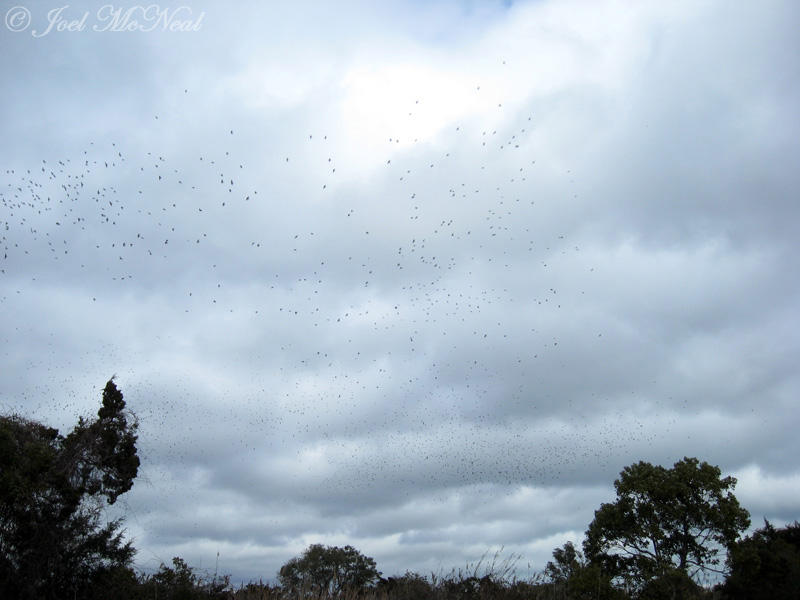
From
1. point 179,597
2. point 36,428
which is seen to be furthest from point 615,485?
point 36,428

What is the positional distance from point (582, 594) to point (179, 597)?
2317 centimetres

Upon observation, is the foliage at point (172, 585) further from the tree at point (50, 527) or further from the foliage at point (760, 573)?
the foliage at point (760, 573)

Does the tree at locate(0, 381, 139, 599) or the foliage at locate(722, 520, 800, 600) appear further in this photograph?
the foliage at locate(722, 520, 800, 600)

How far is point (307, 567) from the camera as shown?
99.8 feet

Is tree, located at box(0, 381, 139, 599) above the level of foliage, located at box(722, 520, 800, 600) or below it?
above

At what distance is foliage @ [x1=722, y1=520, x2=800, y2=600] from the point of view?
39.5 m

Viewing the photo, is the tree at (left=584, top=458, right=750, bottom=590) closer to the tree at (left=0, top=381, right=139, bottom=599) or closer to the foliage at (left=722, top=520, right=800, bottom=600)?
the foliage at (left=722, top=520, right=800, bottom=600)

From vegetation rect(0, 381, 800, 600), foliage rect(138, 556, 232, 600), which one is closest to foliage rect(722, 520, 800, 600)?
vegetation rect(0, 381, 800, 600)

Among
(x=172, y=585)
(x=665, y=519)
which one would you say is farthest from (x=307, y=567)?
(x=665, y=519)

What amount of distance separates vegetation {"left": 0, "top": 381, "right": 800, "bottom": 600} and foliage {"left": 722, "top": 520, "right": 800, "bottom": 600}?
0.09 metres

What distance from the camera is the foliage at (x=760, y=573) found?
3953cm

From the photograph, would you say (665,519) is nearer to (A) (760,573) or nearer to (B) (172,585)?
(A) (760,573)

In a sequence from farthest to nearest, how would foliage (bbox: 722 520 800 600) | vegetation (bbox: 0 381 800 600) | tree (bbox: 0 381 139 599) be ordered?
foliage (bbox: 722 520 800 600) < tree (bbox: 0 381 139 599) < vegetation (bbox: 0 381 800 600)

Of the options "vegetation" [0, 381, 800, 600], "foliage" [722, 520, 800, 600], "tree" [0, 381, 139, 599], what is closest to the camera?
"vegetation" [0, 381, 800, 600]
